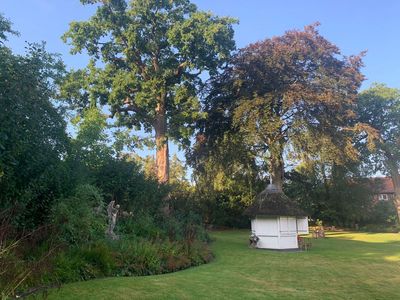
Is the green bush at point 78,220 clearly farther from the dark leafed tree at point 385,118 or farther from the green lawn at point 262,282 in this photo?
the dark leafed tree at point 385,118

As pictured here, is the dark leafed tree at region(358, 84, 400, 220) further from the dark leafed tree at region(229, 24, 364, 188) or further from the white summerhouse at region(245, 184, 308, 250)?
the white summerhouse at region(245, 184, 308, 250)

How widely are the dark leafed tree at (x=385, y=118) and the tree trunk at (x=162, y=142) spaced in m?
21.3

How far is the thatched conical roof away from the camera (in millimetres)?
19391

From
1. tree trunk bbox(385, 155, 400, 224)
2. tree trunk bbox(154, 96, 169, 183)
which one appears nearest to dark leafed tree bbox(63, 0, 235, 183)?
tree trunk bbox(154, 96, 169, 183)

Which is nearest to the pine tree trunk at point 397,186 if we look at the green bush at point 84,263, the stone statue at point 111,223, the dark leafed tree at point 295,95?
the dark leafed tree at point 295,95

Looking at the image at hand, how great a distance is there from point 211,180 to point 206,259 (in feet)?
61.9

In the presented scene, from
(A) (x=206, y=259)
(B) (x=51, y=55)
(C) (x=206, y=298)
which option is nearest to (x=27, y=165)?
(B) (x=51, y=55)

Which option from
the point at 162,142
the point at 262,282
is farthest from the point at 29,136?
the point at 162,142

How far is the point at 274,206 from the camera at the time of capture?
19.8 meters

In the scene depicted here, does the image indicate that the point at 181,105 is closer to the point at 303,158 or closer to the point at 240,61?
the point at 240,61

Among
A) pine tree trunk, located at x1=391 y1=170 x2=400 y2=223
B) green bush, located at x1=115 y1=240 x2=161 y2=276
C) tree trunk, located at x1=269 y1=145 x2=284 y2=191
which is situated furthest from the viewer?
pine tree trunk, located at x1=391 y1=170 x2=400 y2=223

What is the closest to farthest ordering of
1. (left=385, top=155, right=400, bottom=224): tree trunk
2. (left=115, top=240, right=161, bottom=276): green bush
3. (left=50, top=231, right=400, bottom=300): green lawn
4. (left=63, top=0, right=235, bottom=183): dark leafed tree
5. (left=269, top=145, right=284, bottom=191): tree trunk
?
(left=50, top=231, right=400, bottom=300): green lawn < (left=115, top=240, right=161, bottom=276): green bush < (left=63, top=0, right=235, bottom=183): dark leafed tree < (left=269, top=145, right=284, bottom=191): tree trunk < (left=385, top=155, right=400, bottom=224): tree trunk

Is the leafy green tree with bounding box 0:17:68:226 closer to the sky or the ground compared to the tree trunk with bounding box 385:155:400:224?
closer to the ground

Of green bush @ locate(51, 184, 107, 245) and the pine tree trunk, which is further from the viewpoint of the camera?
the pine tree trunk
